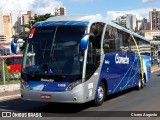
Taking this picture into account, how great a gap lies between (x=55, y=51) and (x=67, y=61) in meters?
0.52

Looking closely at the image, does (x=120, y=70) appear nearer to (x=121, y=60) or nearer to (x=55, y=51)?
(x=121, y=60)

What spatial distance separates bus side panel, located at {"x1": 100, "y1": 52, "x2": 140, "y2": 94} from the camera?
536 inches

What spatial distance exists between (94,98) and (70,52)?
75.3 inches

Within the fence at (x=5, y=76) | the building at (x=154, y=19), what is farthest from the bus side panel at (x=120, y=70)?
the building at (x=154, y=19)

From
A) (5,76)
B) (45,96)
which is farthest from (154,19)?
(45,96)

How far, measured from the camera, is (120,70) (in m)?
15.2

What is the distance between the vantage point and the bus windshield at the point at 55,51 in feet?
36.9

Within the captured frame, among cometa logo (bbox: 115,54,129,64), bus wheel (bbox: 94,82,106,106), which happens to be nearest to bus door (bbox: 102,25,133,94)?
cometa logo (bbox: 115,54,129,64)

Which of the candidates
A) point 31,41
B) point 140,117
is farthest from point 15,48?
point 140,117

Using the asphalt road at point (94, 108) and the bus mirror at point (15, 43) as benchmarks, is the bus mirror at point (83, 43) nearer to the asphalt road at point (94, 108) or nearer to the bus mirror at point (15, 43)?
the asphalt road at point (94, 108)

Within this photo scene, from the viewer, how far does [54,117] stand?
416 inches

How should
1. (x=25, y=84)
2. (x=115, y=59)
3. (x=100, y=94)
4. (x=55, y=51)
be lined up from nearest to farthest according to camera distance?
1. (x=55, y=51)
2. (x=25, y=84)
3. (x=100, y=94)
4. (x=115, y=59)

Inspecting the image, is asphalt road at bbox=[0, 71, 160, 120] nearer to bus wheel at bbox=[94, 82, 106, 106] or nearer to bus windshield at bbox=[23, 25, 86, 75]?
bus wheel at bbox=[94, 82, 106, 106]

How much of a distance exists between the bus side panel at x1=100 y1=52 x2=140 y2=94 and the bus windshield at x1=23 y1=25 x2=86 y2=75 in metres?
1.92
